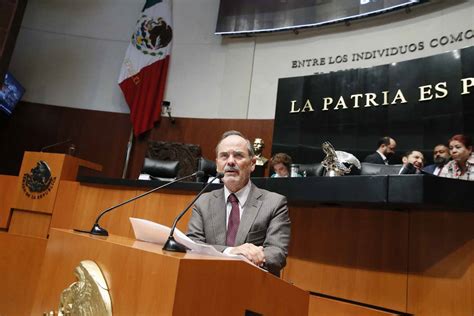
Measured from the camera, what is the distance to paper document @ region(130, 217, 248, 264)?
1.04 meters

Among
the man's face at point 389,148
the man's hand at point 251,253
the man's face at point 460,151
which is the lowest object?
the man's hand at point 251,253

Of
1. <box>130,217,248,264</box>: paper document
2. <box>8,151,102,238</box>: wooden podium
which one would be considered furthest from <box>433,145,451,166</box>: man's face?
<box>8,151,102,238</box>: wooden podium

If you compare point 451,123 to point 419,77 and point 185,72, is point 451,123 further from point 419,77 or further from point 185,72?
point 185,72

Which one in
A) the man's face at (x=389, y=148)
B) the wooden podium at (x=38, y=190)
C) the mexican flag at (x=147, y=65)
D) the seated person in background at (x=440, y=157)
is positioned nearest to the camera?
the seated person in background at (x=440, y=157)

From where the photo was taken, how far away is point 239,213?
68.9 inches

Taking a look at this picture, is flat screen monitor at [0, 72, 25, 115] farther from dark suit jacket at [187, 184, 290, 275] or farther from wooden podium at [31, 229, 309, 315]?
wooden podium at [31, 229, 309, 315]

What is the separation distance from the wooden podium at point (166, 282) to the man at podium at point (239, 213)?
0.48 metres

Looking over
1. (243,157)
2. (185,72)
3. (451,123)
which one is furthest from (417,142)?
(185,72)

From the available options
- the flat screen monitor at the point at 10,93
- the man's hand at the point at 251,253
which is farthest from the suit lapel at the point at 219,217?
the flat screen monitor at the point at 10,93

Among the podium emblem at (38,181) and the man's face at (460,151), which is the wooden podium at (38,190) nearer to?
the podium emblem at (38,181)

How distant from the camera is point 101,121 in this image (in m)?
6.48

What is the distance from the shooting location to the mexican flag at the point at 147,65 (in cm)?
629

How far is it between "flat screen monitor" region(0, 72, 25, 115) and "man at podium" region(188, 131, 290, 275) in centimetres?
532

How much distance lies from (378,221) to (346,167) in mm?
534
